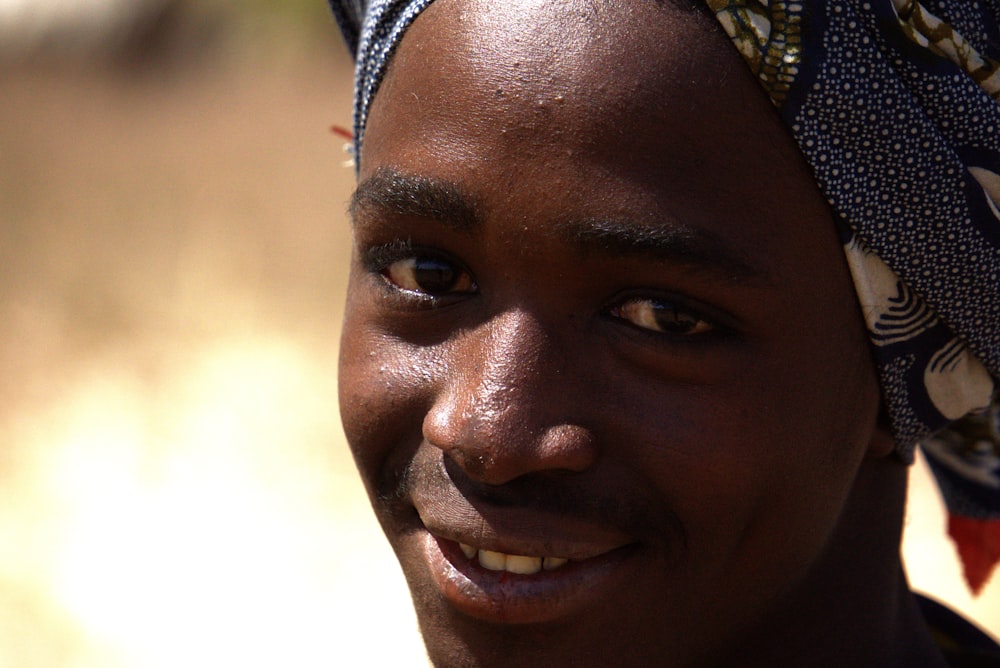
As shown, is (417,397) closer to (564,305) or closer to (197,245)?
(564,305)

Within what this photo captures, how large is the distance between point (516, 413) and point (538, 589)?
285mm

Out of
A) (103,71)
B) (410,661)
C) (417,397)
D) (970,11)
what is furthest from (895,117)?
(103,71)

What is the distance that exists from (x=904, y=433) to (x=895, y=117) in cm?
54

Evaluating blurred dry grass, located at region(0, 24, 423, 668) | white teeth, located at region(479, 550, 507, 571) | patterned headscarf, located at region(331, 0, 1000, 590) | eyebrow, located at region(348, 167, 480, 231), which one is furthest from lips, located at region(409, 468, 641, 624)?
blurred dry grass, located at region(0, 24, 423, 668)

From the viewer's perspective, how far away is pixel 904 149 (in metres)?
1.90

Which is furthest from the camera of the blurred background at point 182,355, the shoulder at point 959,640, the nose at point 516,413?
the blurred background at point 182,355

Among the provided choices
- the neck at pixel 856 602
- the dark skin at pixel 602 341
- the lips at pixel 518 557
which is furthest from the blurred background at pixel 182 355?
the lips at pixel 518 557

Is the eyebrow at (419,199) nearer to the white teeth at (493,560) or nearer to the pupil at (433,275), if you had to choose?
the pupil at (433,275)

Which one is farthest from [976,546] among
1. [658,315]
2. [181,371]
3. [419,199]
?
[181,371]

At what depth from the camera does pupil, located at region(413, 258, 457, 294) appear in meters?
1.98

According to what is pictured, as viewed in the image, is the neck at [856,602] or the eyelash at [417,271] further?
the neck at [856,602]

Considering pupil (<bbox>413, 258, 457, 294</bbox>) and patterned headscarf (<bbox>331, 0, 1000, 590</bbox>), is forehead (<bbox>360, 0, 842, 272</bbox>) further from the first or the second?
pupil (<bbox>413, 258, 457, 294</bbox>)

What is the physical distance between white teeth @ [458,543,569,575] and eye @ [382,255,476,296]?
15.7 inches

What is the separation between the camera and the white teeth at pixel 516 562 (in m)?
1.89
